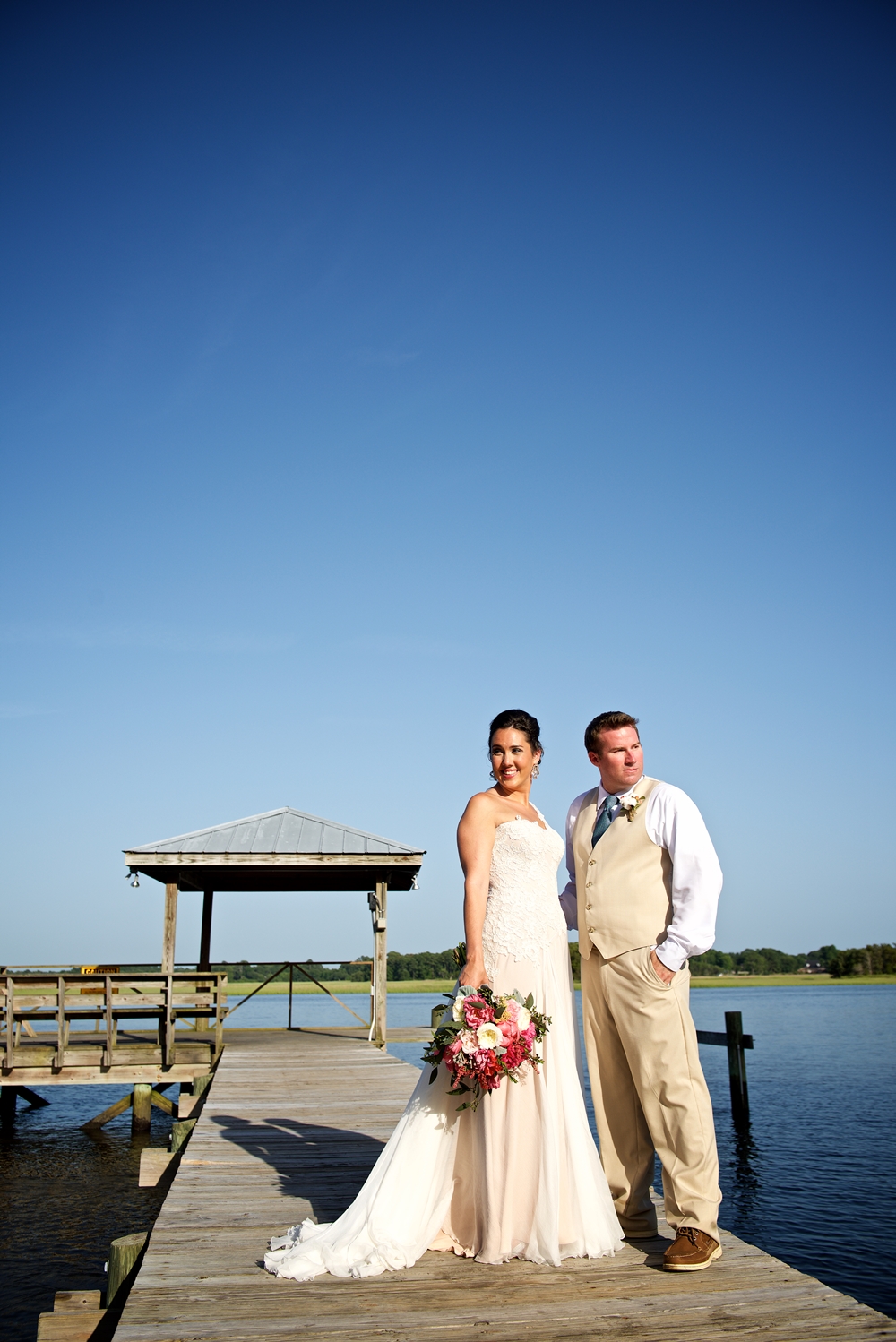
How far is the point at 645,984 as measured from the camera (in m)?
3.99

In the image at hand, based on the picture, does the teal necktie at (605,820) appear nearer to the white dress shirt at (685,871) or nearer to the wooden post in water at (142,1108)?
the white dress shirt at (685,871)

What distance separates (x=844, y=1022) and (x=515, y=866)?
51856 mm

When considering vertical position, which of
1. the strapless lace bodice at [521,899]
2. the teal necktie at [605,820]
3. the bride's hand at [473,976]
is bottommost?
the bride's hand at [473,976]

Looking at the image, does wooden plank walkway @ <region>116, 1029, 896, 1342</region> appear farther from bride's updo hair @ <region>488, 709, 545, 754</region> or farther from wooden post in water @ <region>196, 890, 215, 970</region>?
wooden post in water @ <region>196, 890, 215, 970</region>

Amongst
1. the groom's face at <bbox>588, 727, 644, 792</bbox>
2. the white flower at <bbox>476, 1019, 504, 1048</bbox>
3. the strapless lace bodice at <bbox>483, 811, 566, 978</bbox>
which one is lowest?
the white flower at <bbox>476, 1019, 504, 1048</bbox>

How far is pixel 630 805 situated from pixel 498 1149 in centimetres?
150

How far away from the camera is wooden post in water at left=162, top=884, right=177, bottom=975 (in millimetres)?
14336

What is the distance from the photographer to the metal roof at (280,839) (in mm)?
14617

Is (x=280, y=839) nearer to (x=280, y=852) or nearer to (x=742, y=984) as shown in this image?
(x=280, y=852)

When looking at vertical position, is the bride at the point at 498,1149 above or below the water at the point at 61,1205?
above

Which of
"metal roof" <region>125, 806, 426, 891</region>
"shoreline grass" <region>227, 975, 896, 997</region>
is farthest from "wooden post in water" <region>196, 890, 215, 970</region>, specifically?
"shoreline grass" <region>227, 975, 896, 997</region>

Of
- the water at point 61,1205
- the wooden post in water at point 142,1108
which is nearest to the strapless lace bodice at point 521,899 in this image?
the water at point 61,1205

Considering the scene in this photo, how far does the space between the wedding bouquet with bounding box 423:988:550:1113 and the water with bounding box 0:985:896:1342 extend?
5.38 meters

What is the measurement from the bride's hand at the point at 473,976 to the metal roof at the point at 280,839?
10716mm
